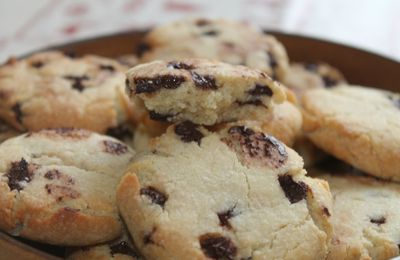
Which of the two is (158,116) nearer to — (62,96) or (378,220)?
(62,96)

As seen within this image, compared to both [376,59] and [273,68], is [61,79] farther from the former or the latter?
[376,59]

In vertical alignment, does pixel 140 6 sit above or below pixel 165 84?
below

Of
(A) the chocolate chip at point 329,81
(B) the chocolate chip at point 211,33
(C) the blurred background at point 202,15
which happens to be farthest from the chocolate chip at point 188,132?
(C) the blurred background at point 202,15

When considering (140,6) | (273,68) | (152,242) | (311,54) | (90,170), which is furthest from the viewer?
(140,6)

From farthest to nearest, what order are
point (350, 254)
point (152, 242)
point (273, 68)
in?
point (273, 68)
point (350, 254)
point (152, 242)

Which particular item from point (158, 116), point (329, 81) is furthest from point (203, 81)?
point (329, 81)

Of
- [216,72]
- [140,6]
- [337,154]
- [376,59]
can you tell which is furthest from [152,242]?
[140,6]

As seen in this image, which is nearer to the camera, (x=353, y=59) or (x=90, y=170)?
(x=90, y=170)
